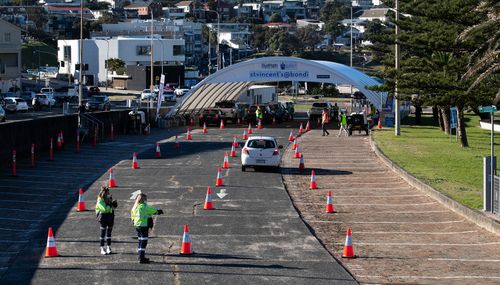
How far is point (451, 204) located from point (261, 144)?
9.64 meters

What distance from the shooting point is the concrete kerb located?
21.3 metres

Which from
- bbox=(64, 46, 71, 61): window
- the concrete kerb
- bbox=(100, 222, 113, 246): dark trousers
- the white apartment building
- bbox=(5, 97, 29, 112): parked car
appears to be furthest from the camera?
bbox=(64, 46, 71, 61): window

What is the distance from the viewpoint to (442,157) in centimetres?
3706

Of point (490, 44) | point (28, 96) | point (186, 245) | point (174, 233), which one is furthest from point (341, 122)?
point (28, 96)

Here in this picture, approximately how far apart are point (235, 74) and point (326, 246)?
38183 mm

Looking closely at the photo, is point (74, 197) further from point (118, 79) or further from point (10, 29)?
point (118, 79)

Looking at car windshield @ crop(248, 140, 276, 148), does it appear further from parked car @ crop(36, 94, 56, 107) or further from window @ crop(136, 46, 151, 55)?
window @ crop(136, 46, 151, 55)

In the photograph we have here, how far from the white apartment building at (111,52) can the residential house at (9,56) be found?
26853 millimetres

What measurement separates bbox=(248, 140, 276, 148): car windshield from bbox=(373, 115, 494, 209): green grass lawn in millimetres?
4727

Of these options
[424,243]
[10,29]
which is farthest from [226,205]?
[10,29]

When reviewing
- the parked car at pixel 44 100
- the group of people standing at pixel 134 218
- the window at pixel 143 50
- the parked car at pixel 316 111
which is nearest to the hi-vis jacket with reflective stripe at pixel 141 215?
the group of people standing at pixel 134 218

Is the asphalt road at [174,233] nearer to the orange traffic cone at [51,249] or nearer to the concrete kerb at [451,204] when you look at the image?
the orange traffic cone at [51,249]

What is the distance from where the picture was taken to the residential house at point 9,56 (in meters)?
88.4

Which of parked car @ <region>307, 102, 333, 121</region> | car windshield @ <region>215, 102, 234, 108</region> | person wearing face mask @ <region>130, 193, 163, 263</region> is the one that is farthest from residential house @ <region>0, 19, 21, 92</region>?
person wearing face mask @ <region>130, 193, 163, 263</region>
